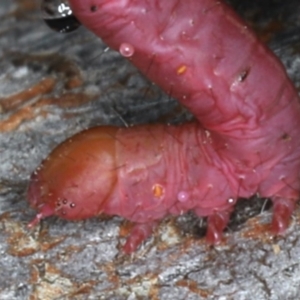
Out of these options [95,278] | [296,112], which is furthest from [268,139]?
[95,278]

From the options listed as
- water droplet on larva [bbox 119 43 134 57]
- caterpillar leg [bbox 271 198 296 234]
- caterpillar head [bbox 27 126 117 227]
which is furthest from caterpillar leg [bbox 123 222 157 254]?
water droplet on larva [bbox 119 43 134 57]

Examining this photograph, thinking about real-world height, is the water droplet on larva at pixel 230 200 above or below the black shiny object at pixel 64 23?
below

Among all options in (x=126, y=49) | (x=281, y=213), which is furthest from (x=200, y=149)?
(x=126, y=49)

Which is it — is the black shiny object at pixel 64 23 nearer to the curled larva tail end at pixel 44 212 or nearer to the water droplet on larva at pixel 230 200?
the curled larva tail end at pixel 44 212

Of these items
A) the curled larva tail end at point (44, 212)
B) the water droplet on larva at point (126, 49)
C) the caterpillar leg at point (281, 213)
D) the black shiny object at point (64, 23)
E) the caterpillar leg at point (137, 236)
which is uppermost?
the water droplet on larva at point (126, 49)

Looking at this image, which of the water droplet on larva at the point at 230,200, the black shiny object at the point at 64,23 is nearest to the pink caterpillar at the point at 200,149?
the water droplet on larva at the point at 230,200

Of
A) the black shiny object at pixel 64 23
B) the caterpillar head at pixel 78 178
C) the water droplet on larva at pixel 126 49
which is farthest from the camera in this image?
the black shiny object at pixel 64 23

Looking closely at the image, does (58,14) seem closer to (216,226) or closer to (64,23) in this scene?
(64,23)
